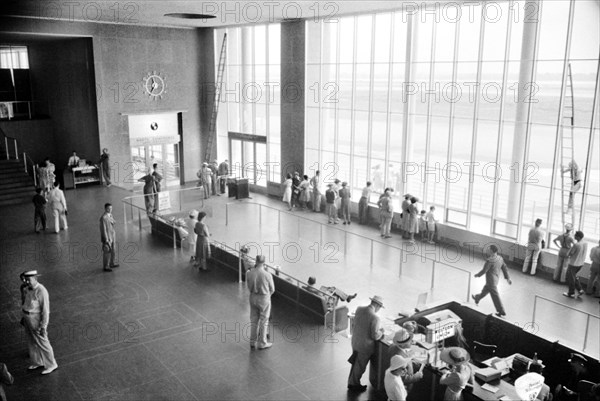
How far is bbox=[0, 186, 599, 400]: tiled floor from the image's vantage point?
9.18m

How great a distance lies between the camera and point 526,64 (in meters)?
15.9

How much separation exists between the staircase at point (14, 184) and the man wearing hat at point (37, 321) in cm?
1422

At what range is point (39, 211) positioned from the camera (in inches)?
698

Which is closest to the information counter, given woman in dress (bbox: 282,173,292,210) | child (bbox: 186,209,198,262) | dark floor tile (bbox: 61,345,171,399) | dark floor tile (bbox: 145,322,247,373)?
dark floor tile (bbox: 145,322,247,373)

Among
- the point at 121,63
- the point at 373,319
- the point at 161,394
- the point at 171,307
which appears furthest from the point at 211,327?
the point at 121,63

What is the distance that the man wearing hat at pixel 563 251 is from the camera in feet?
46.4

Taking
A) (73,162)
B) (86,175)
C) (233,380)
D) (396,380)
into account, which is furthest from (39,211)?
(396,380)

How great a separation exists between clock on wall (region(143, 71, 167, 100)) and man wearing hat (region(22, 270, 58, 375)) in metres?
18.8

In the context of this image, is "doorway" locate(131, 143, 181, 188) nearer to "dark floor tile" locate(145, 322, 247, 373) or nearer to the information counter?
"dark floor tile" locate(145, 322, 247, 373)

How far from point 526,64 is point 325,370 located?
11.2 meters

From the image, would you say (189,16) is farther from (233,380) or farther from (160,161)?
(233,380)

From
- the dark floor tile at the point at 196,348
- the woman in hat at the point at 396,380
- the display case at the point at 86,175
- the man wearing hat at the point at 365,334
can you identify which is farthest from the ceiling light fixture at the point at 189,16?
the woman in hat at the point at 396,380

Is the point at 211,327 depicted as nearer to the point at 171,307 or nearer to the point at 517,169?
the point at 171,307

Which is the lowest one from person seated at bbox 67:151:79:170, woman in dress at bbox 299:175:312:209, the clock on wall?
woman in dress at bbox 299:175:312:209
